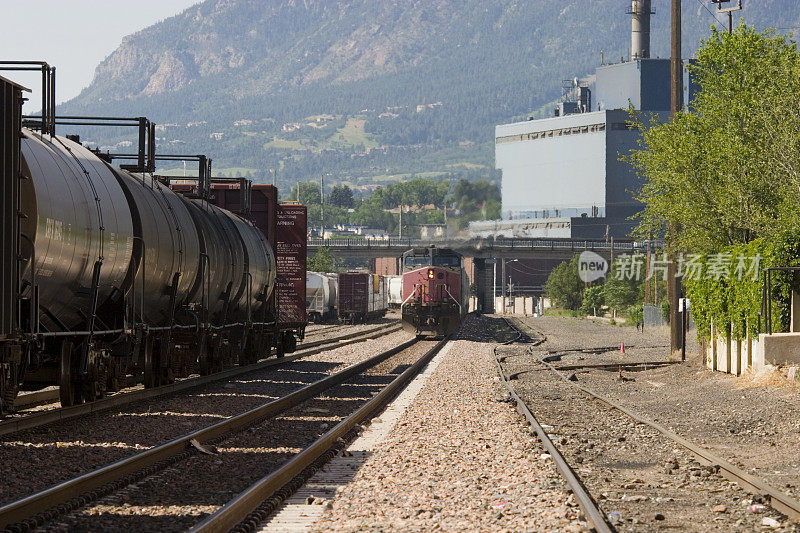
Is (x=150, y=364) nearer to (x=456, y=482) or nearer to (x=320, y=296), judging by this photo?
(x=456, y=482)

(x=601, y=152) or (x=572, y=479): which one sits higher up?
(x=601, y=152)

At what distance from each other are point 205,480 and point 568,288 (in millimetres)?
110796

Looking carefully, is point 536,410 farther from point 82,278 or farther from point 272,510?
point 272,510

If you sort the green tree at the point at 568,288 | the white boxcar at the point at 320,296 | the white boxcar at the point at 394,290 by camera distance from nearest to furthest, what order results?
the white boxcar at the point at 320,296 → the white boxcar at the point at 394,290 → the green tree at the point at 568,288

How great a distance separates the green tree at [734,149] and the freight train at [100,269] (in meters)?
14.4

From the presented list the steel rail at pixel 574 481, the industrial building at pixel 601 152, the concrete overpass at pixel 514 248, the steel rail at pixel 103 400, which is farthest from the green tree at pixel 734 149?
the industrial building at pixel 601 152

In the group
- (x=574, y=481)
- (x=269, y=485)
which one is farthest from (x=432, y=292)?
(x=269, y=485)

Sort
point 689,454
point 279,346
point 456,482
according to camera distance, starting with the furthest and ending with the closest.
Answer: point 279,346
point 689,454
point 456,482

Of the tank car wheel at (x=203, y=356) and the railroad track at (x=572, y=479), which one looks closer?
the railroad track at (x=572, y=479)

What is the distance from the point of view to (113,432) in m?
14.8

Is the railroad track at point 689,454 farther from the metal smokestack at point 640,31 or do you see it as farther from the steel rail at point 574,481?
the metal smokestack at point 640,31

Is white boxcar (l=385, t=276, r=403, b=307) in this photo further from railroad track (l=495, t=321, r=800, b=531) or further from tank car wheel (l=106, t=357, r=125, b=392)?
tank car wheel (l=106, t=357, r=125, b=392)

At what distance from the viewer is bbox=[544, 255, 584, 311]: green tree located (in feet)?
392

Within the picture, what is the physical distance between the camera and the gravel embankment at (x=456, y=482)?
9.14m
